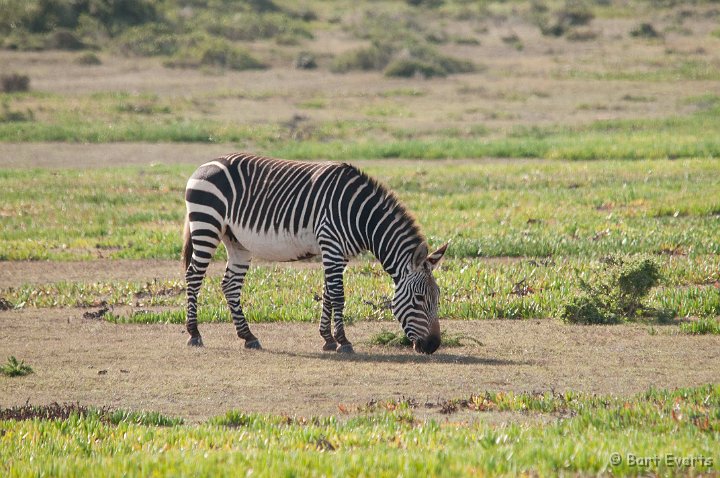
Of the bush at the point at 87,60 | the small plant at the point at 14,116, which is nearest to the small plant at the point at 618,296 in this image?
the small plant at the point at 14,116

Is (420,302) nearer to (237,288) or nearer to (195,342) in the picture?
(237,288)

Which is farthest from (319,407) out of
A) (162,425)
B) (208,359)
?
(208,359)

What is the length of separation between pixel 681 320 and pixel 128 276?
7564 mm

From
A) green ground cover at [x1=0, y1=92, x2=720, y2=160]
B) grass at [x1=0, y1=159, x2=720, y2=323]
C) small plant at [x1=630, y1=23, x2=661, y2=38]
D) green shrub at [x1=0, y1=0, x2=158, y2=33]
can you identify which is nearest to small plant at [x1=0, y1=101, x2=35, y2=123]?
green ground cover at [x1=0, y1=92, x2=720, y2=160]

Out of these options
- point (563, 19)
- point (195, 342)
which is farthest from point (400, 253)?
point (563, 19)

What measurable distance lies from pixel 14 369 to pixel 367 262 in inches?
262

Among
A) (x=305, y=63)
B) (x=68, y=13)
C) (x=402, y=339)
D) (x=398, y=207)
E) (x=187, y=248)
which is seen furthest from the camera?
(x=68, y=13)

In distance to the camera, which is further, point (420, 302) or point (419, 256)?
point (419, 256)

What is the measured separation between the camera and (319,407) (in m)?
9.01

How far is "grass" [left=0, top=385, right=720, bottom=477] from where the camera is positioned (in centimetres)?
648

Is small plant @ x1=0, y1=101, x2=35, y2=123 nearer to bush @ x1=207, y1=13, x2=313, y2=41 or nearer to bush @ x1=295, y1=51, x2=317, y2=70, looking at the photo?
bush @ x1=295, y1=51, x2=317, y2=70

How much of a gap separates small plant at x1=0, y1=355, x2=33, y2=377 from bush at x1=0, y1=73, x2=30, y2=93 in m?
27.3

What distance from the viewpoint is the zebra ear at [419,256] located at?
426 inches

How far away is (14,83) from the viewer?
35.9 meters
